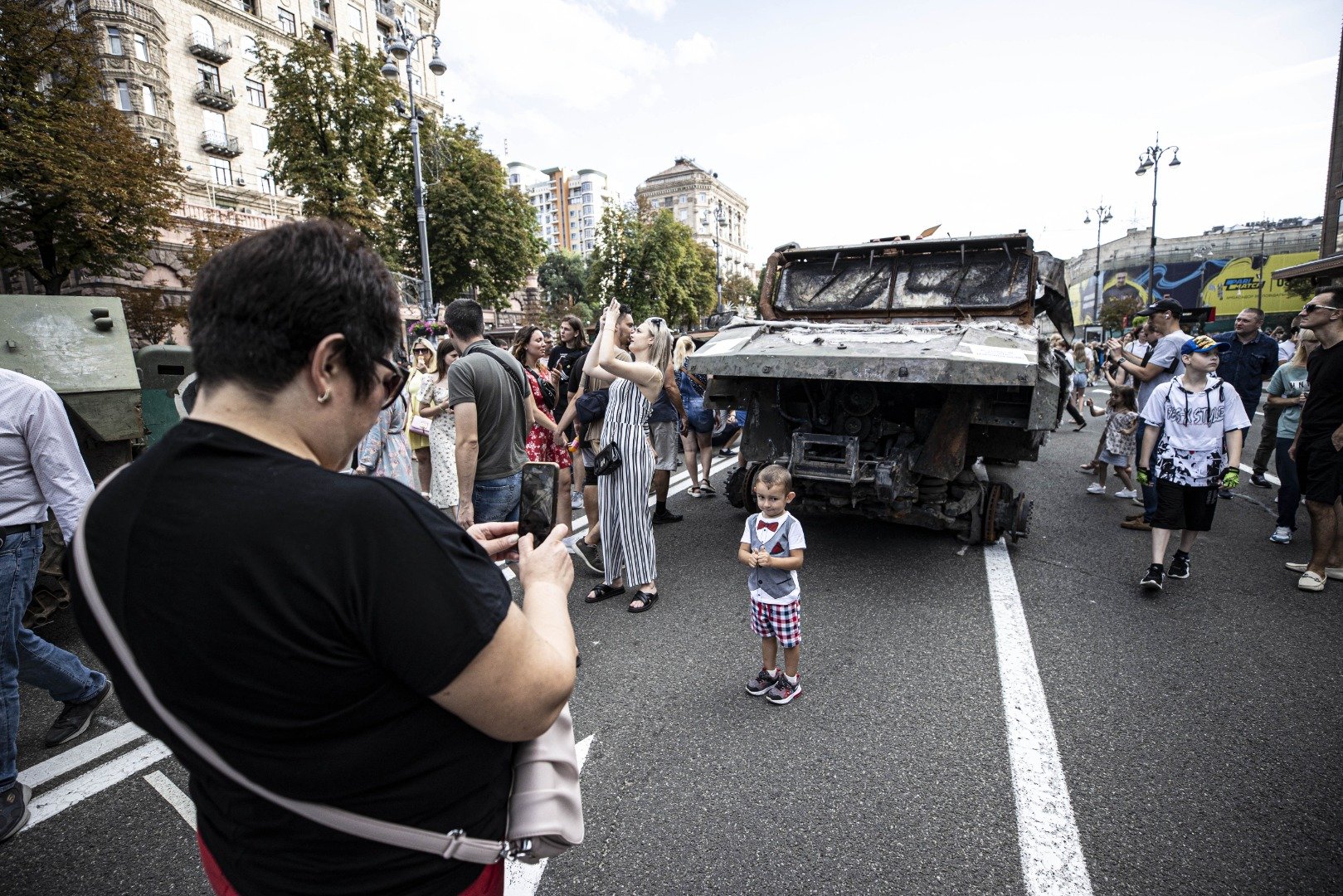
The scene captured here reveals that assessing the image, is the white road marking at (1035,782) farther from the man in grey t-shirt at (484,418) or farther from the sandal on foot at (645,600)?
the man in grey t-shirt at (484,418)

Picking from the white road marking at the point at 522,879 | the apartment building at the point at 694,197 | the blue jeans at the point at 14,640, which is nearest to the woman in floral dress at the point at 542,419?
the blue jeans at the point at 14,640

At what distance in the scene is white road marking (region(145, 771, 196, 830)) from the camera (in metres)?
2.50

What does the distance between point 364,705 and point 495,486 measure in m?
2.95

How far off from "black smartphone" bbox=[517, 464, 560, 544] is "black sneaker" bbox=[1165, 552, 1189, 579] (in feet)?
15.9

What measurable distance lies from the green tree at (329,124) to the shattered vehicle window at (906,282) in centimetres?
1656

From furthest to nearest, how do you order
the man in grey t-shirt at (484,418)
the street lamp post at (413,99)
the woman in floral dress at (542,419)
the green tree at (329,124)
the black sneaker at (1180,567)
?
the green tree at (329,124)
the street lamp post at (413,99)
the woman in floral dress at (542,419)
the black sneaker at (1180,567)
the man in grey t-shirt at (484,418)

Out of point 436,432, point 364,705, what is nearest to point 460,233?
point 436,432

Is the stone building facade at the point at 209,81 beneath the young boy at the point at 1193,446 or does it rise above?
above

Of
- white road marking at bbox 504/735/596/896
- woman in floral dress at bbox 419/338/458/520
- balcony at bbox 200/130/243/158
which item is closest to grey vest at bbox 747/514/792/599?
white road marking at bbox 504/735/596/896

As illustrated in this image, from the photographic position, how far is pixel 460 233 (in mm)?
22422

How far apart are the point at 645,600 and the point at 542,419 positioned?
4.78ft

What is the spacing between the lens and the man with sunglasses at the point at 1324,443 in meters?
4.41

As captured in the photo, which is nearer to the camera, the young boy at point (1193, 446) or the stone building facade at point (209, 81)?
the young boy at point (1193, 446)

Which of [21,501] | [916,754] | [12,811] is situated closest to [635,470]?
[916,754]
